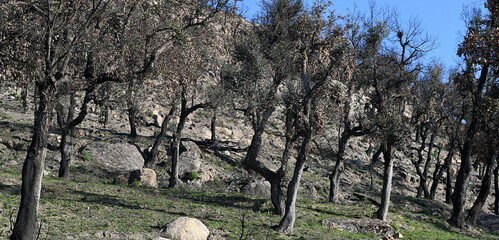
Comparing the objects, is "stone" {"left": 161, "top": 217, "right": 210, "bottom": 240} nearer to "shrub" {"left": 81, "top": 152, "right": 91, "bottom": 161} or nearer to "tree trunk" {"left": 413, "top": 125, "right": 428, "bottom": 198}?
"shrub" {"left": 81, "top": 152, "right": 91, "bottom": 161}

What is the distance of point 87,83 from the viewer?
17.6 metres

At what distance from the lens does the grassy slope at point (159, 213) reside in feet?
63.4

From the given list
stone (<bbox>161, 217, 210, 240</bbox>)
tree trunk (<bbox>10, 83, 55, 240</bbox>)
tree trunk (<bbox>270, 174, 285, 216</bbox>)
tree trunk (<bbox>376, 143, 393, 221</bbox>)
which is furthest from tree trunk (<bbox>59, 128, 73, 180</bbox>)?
tree trunk (<bbox>376, 143, 393, 221</bbox>)

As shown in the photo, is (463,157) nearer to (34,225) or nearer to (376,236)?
(376,236)

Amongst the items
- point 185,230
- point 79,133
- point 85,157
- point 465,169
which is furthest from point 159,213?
point 79,133

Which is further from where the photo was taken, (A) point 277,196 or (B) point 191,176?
(B) point 191,176

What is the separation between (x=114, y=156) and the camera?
4362cm

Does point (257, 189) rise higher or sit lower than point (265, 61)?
lower

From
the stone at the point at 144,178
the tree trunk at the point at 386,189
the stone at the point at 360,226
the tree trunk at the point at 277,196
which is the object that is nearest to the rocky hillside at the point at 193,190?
the stone at the point at 360,226

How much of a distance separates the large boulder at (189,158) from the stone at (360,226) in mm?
18121

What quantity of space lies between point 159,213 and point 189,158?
21.1 metres

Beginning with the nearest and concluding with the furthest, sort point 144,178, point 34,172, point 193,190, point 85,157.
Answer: point 34,172, point 193,190, point 144,178, point 85,157

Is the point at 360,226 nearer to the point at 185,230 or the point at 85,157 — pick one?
the point at 185,230

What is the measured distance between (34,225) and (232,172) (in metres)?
31.8
